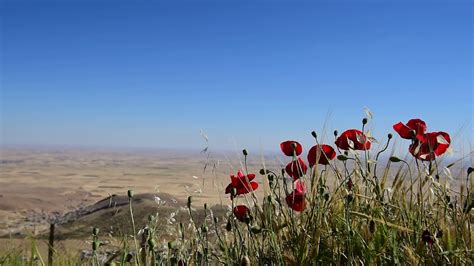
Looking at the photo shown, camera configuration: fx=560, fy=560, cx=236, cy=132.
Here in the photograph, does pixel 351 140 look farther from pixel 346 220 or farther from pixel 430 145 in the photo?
pixel 346 220

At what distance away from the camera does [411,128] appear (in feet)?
8.82

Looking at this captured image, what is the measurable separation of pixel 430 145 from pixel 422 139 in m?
0.06

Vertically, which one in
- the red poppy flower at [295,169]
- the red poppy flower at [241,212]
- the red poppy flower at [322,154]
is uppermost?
the red poppy flower at [322,154]

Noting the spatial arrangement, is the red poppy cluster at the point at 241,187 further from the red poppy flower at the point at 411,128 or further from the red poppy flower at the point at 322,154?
the red poppy flower at the point at 411,128

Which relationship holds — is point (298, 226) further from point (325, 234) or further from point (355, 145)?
point (355, 145)

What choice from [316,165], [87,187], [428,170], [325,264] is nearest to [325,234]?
[325,264]

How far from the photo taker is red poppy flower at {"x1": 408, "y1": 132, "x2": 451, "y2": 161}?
8.38ft

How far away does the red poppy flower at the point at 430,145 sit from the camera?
8.38 feet

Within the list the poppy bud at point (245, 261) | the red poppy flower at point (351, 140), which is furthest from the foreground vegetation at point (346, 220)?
the poppy bud at point (245, 261)

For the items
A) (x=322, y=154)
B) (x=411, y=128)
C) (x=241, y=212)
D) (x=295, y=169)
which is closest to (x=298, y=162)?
(x=295, y=169)

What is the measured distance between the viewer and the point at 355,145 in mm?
2809

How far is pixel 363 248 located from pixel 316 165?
1.59 feet

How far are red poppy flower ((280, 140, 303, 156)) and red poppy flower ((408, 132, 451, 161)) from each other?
53 centimetres

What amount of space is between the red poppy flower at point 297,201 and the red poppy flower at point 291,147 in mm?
200
